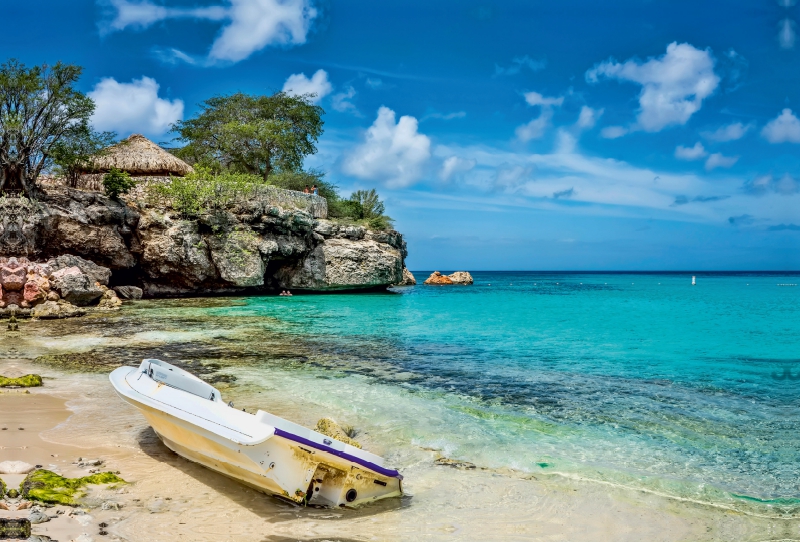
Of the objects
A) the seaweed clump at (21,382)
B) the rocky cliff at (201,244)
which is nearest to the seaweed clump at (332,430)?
the seaweed clump at (21,382)

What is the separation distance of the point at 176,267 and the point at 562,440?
24.9m

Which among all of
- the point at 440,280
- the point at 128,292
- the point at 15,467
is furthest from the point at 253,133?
the point at 15,467

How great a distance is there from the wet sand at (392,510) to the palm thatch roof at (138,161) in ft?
82.3

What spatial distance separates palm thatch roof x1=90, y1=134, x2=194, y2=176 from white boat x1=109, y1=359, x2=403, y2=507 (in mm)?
26312

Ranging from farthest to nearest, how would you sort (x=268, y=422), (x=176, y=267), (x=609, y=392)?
(x=176, y=267) < (x=609, y=392) < (x=268, y=422)

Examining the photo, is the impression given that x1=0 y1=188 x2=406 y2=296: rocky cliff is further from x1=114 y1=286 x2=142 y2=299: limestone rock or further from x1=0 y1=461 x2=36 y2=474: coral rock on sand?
x1=0 y1=461 x2=36 y2=474: coral rock on sand

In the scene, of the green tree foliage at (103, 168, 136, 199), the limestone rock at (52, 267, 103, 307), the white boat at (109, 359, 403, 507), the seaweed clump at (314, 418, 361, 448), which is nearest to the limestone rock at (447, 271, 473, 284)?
the green tree foliage at (103, 168, 136, 199)

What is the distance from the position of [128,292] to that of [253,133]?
13.1m

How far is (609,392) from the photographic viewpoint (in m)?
9.50

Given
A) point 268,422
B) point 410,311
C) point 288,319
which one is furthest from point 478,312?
point 268,422

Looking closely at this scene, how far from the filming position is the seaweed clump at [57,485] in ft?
14.4

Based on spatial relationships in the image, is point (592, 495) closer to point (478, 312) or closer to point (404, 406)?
point (404, 406)

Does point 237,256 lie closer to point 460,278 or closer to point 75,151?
point 75,151

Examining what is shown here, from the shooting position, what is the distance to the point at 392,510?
480cm
